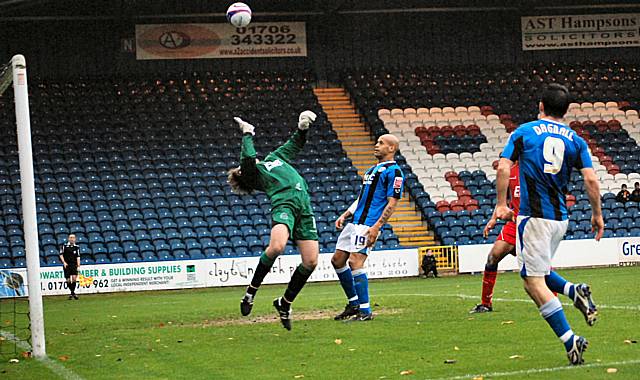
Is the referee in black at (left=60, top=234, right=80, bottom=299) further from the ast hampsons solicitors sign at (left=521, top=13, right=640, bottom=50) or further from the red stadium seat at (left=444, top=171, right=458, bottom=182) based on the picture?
the ast hampsons solicitors sign at (left=521, top=13, right=640, bottom=50)

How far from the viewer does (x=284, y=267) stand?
25.9 meters

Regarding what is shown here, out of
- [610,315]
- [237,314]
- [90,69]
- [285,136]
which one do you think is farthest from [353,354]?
[90,69]

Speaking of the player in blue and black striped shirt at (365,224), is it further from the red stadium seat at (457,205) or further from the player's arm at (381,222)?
the red stadium seat at (457,205)

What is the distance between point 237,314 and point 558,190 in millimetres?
7697

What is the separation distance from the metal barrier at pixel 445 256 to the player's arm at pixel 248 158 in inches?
643

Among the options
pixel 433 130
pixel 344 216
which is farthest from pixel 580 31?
pixel 344 216

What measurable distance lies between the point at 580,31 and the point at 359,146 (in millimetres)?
11936

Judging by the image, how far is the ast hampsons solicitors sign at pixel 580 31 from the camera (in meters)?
40.0

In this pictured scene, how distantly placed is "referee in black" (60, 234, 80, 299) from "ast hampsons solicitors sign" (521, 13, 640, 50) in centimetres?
2302

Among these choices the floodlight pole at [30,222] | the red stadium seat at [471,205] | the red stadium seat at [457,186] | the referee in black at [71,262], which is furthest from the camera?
the red stadium seat at [457,186]

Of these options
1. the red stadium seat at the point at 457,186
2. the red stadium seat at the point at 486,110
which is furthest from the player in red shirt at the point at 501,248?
the red stadium seat at the point at 486,110

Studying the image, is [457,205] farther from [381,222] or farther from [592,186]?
Answer: [592,186]

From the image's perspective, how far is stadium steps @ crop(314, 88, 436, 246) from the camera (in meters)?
30.2

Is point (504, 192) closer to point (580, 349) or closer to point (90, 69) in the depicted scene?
point (580, 349)
